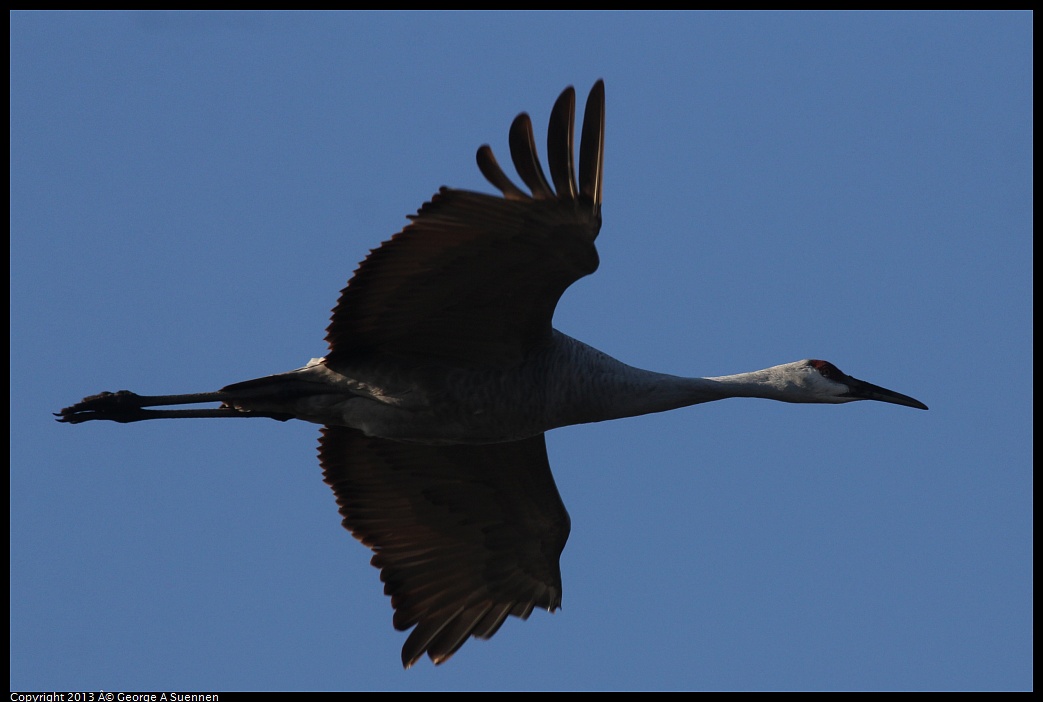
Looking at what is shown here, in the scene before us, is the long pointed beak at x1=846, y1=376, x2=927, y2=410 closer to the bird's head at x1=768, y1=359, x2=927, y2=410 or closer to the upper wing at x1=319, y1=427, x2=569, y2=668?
the bird's head at x1=768, y1=359, x2=927, y2=410

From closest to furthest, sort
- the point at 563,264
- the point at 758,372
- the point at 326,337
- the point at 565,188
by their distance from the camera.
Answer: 1. the point at 565,188
2. the point at 563,264
3. the point at 326,337
4. the point at 758,372

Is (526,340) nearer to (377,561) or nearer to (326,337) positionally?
(326,337)

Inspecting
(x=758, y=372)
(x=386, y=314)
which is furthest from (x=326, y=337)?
(x=758, y=372)

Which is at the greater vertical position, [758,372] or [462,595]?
[758,372]

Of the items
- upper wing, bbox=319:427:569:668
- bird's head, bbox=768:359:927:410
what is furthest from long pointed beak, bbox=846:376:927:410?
upper wing, bbox=319:427:569:668

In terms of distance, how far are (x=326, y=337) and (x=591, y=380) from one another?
1.68 metres

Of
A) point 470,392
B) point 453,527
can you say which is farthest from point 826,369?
point 453,527

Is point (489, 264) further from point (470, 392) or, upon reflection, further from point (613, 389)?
point (613, 389)

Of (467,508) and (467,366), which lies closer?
(467,366)

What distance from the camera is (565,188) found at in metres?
7.62

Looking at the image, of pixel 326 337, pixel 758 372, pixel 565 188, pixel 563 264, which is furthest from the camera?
pixel 758 372

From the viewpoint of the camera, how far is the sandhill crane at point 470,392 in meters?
7.84

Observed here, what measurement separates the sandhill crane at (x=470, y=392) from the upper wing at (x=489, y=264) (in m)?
0.01

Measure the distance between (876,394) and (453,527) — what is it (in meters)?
3.10
